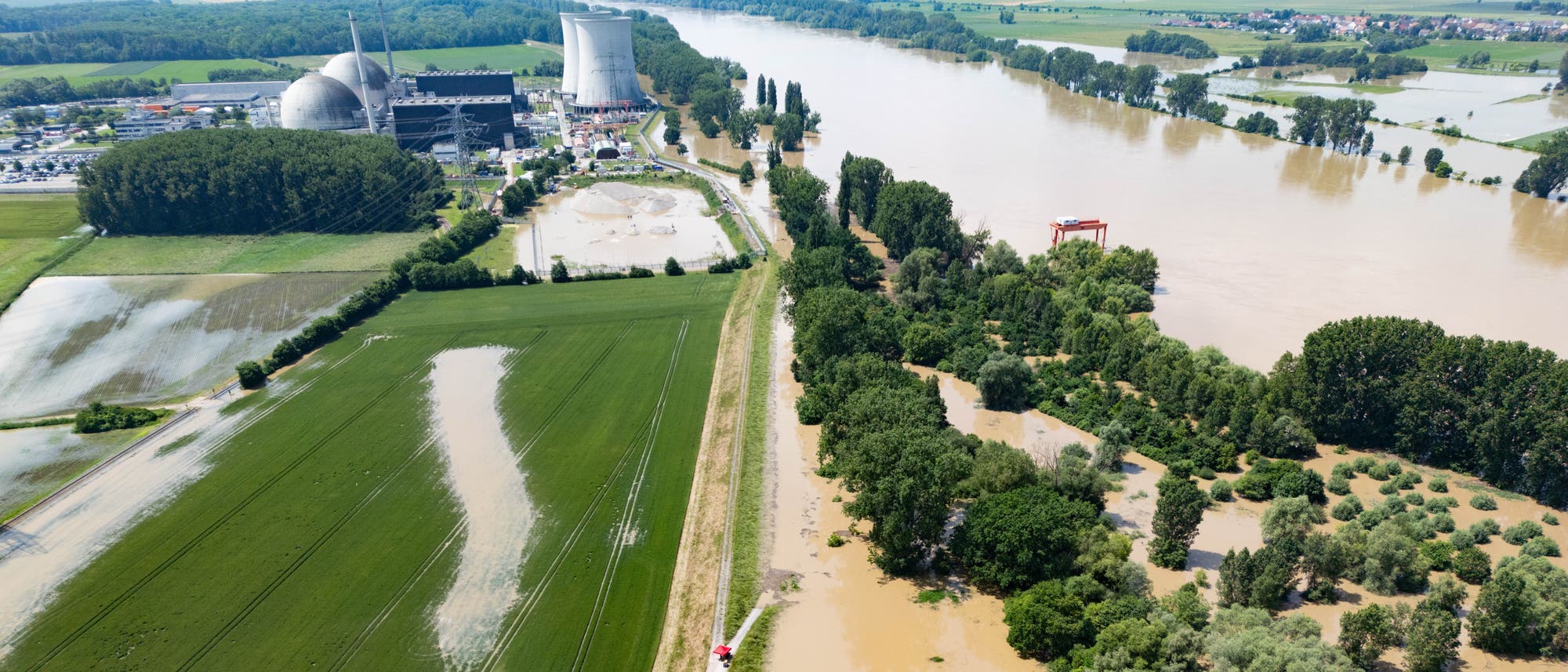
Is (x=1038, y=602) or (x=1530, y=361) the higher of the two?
(x=1530, y=361)

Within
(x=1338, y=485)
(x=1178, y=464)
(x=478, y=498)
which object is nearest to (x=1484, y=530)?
(x=1338, y=485)

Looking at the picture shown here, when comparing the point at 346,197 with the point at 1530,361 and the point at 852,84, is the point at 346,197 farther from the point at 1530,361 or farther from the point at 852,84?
the point at 852,84

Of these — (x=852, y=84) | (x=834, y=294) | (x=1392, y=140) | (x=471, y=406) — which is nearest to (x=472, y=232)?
(x=471, y=406)

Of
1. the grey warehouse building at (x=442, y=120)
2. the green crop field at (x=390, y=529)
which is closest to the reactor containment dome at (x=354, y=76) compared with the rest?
the grey warehouse building at (x=442, y=120)

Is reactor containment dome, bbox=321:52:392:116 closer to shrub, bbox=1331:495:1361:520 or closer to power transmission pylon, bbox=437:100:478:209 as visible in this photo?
power transmission pylon, bbox=437:100:478:209

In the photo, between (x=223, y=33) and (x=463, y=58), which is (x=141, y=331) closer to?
(x=463, y=58)

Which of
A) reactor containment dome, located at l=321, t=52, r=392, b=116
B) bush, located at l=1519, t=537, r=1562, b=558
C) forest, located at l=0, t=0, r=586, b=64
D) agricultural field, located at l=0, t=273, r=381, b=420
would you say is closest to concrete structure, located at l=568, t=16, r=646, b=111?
reactor containment dome, located at l=321, t=52, r=392, b=116

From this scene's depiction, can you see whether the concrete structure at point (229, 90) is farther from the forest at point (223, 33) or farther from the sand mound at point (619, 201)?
the sand mound at point (619, 201)
